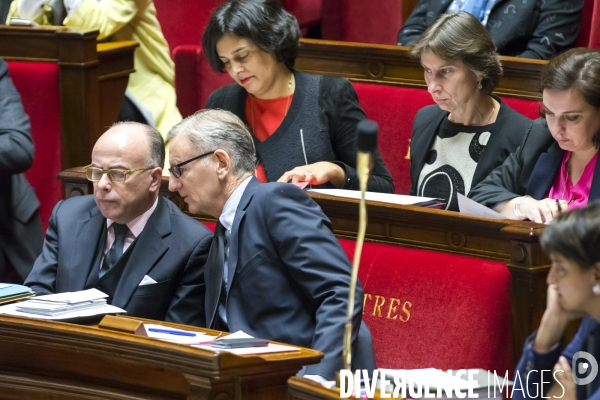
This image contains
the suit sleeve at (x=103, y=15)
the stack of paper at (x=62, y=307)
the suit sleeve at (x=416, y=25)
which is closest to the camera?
the stack of paper at (x=62, y=307)

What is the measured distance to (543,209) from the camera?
2215 millimetres

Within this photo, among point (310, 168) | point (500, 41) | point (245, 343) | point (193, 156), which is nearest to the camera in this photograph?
point (245, 343)

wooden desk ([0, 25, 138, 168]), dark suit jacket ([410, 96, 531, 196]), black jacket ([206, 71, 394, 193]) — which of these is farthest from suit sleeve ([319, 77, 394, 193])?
wooden desk ([0, 25, 138, 168])

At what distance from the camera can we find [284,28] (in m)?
2.88

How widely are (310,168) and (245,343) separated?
1.02m

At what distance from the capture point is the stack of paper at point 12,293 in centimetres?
211

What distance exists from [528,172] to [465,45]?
15.5 inches

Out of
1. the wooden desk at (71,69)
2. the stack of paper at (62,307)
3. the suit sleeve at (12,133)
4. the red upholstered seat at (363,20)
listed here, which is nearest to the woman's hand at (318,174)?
the stack of paper at (62,307)

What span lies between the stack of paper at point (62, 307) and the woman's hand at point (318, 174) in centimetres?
71

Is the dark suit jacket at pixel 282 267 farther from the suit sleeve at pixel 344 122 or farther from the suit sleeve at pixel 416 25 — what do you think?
the suit sleeve at pixel 416 25

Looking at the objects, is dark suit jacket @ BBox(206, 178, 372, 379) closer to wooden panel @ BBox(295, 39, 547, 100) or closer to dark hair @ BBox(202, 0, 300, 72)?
dark hair @ BBox(202, 0, 300, 72)

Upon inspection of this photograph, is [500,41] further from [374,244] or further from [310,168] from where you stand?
[374,244]

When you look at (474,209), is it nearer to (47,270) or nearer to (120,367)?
(120,367)

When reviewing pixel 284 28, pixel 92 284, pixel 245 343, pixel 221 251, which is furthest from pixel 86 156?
pixel 245 343
